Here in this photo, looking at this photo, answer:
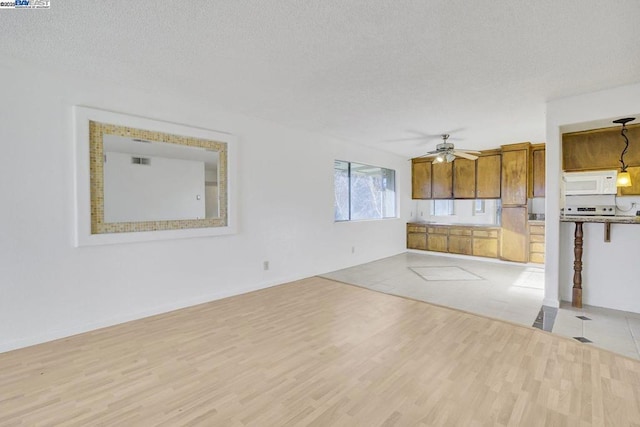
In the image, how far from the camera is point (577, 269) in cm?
350

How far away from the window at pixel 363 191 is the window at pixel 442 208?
4.48ft

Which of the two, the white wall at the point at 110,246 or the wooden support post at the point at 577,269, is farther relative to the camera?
the wooden support post at the point at 577,269

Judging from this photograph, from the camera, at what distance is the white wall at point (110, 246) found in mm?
2494

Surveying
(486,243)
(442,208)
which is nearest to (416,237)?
(442,208)

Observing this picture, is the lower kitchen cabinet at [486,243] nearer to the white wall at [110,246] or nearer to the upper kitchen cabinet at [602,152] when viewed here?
the upper kitchen cabinet at [602,152]

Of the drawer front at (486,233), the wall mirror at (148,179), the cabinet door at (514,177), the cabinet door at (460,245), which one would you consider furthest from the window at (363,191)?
the wall mirror at (148,179)

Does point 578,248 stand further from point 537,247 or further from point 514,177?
point 514,177

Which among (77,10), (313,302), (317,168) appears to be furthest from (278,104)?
(313,302)

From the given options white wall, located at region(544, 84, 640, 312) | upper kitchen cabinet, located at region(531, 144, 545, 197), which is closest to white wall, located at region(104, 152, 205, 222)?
white wall, located at region(544, 84, 640, 312)

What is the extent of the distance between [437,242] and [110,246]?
6417 millimetres

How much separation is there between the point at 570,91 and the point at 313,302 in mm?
3685

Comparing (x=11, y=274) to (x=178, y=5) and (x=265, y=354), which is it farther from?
(x=178, y=5)

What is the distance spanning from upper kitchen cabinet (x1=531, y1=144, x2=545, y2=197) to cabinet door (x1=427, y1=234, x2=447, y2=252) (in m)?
1.98

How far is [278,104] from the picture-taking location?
357 cm
